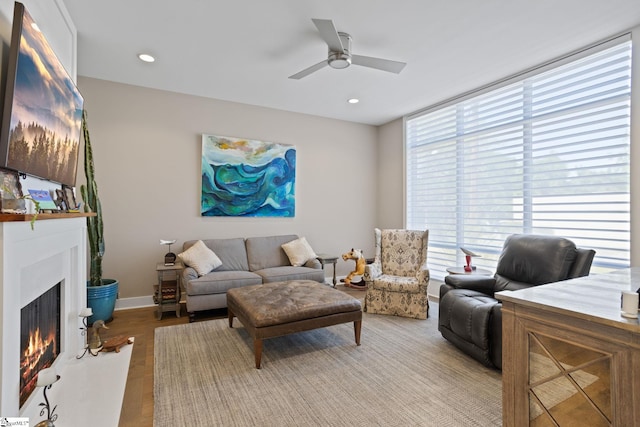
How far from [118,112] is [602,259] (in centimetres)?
545

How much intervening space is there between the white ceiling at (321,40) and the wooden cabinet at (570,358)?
221 cm

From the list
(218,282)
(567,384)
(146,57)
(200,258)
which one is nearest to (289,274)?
(218,282)

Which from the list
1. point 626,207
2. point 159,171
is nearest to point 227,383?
point 159,171

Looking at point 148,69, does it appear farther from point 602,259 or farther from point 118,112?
point 602,259

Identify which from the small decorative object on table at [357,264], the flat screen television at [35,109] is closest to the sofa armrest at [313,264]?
the small decorative object on table at [357,264]

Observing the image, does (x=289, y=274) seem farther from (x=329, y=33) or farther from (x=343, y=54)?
(x=329, y=33)

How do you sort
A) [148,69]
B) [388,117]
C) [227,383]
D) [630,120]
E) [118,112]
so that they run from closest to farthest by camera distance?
[227,383]
[630,120]
[148,69]
[118,112]
[388,117]

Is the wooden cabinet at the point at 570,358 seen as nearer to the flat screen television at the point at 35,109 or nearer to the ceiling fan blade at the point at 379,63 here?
the ceiling fan blade at the point at 379,63

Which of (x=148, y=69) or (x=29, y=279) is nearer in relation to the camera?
(x=29, y=279)

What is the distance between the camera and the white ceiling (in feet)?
7.96

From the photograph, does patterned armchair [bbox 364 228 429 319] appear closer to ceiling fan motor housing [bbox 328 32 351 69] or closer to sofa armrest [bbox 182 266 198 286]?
sofa armrest [bbox 182 266 198 286]

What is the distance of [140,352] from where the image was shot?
2.75 meters

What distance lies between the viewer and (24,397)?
1.70 meters

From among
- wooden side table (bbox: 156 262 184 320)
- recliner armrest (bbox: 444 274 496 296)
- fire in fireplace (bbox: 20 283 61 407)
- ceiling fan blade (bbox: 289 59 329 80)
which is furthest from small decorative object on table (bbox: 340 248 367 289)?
fire in fireplace (bbox: 20 283 61 407)
